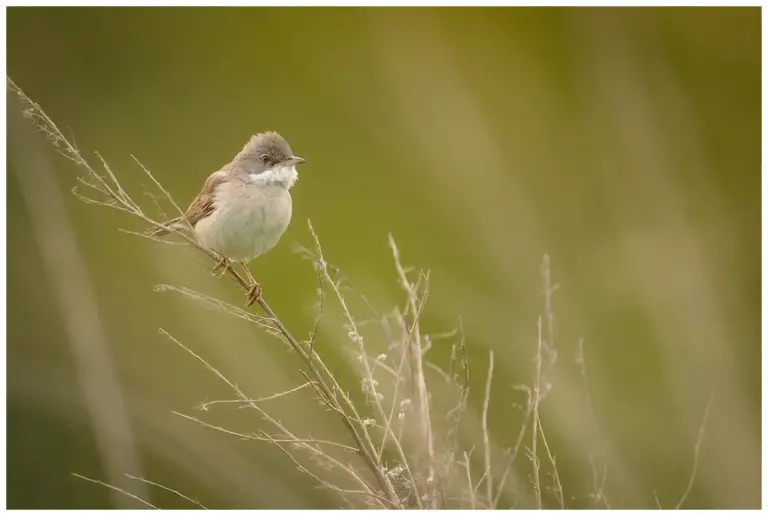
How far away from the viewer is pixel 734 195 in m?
4.35

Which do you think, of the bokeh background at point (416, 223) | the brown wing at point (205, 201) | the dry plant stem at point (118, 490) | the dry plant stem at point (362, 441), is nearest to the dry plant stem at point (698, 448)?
the bokeh background at point (416, 223)

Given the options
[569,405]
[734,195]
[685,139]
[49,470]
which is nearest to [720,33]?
[685,139]

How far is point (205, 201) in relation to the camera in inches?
163

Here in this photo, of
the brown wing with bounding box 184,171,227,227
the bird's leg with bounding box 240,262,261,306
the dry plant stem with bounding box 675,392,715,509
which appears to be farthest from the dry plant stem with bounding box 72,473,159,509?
the dry plant stem with bounding box 675,392,715,509

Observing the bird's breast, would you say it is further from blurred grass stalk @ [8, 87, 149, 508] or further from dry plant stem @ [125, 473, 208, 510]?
dry plant stem @ [125, 473, 208, 510]

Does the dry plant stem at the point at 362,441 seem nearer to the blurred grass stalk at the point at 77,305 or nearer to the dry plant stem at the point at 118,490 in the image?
the dry plant stem at the point at 118,490

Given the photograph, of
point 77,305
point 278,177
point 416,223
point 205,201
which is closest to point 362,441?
point 278,177

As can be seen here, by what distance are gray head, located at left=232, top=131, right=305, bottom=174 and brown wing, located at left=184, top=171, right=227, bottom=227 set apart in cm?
15

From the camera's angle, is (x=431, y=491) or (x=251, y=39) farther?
(x=251, y=39)

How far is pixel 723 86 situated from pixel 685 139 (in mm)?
351

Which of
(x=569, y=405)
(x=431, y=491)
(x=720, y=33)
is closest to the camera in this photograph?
(x=431, y=491)

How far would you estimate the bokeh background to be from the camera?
4.04m

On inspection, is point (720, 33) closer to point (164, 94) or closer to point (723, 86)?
point (723, 86)

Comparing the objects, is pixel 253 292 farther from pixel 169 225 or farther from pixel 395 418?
pixel 395 418
